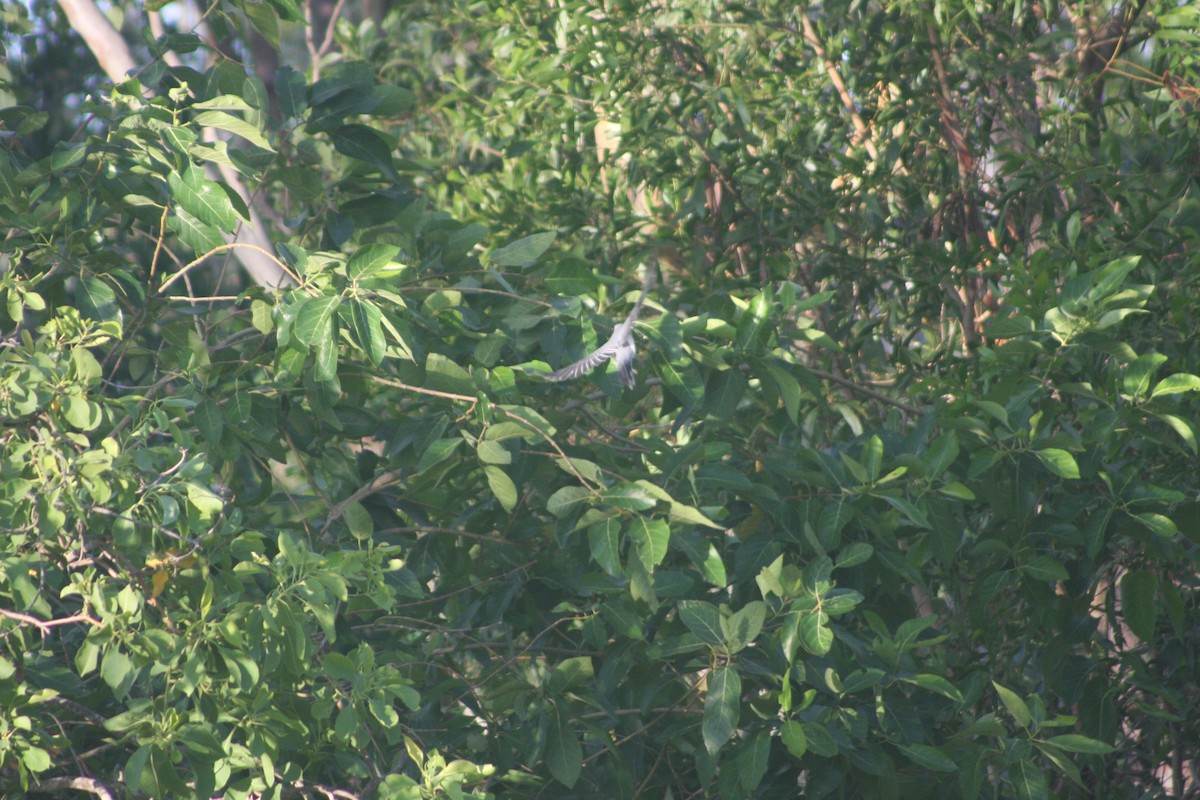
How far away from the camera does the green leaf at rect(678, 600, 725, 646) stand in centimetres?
224

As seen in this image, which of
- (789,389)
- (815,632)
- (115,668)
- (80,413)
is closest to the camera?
(115,668)

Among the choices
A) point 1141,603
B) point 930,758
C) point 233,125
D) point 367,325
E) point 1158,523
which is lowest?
point 1141,603

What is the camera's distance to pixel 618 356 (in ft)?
7.77

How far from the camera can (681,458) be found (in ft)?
7.72

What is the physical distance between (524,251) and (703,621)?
2.86ft

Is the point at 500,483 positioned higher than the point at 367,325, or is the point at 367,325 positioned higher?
the point at 367,325

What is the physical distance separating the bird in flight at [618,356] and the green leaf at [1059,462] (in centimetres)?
79

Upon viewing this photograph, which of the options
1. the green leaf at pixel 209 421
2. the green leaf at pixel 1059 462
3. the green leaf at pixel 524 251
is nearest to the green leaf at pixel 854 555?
the green leaf at pixel 1059 462

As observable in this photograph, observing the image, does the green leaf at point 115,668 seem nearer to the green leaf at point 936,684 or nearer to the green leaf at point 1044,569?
the green leaf at point 936,684

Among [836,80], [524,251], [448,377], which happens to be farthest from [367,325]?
[836,80]

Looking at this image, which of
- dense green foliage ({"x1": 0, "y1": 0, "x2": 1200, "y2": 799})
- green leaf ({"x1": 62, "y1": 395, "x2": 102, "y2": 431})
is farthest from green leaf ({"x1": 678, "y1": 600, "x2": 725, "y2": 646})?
green leaf ({"x1": 62, "y1": 395, "x2": 102, "y2": 431})

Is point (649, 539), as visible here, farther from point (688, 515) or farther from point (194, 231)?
point (194, 231)

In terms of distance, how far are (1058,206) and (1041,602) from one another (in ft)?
5.08

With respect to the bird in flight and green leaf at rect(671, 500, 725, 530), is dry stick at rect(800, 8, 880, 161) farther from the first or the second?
green leaf at rect(671, 500, 725, 530)
